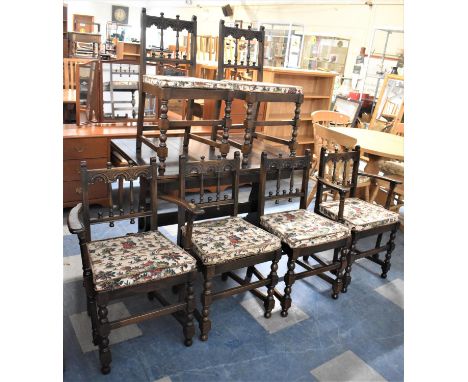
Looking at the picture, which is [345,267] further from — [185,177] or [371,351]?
[185,177]

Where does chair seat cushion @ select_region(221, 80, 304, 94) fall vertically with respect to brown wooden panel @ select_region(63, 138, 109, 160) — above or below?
above

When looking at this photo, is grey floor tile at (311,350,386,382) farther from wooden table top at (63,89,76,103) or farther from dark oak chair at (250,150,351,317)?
wooden table top at (63,89,76,103)

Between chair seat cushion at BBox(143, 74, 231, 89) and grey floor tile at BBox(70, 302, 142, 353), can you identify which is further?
chair seat cushion at BBox(143, 74, 231, 89)

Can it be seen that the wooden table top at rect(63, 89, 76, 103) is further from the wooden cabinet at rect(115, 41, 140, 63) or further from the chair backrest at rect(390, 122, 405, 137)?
the chair backrest at rect(390, 122, 405, 137)

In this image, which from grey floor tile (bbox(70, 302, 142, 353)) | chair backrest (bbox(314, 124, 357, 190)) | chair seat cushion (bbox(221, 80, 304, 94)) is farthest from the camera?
chair backrest (bbox(314, 124, 357, 190))

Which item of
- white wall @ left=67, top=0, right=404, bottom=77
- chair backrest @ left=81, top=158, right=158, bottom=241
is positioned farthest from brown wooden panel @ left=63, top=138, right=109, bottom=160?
white wall @ left=67, top=0, right=404, bottom=77

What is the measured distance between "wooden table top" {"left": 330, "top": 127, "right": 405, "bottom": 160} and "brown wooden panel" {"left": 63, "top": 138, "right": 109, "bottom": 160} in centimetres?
212

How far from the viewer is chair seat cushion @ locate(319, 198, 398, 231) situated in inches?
99.9

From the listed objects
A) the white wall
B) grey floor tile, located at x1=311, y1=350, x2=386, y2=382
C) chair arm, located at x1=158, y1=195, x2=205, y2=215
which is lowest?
grey floor tile, located at x1=311, y1=350, x2=386, y2=382

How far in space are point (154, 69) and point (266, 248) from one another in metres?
2.43

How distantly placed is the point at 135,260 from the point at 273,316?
943 millimetres

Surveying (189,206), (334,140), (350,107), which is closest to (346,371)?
(189,206)

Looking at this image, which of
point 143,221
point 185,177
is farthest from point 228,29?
point 143,221

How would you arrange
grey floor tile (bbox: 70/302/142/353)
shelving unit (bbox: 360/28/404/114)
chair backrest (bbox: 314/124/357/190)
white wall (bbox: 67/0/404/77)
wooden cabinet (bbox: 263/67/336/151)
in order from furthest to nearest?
1. white wall (bbox: 67/0/404/77)
2. shelving unit (bbox: 360/28/404/114)
3. wooden cabinet (bbox: 263/67/336/151)
4. chair backrest (bbox: 314/124/357/190)
5. grey floor tile (bbox: 70/302/142/353)
